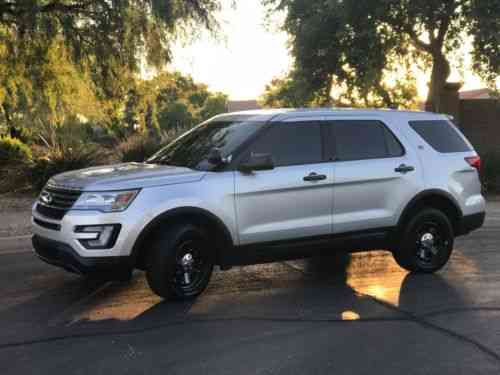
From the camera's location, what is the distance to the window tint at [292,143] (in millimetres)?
6730

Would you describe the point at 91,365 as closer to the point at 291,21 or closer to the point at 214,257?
the point at 214,257

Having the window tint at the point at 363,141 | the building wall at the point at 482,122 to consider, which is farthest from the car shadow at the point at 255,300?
the building wall at the point at 482,122

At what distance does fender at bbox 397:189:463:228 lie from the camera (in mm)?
7465

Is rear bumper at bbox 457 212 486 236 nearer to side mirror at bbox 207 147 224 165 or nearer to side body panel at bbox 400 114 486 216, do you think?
side body panel at bbox 400 114 486 216

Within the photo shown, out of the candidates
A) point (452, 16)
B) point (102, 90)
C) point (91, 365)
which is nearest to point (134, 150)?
point (102, 90)

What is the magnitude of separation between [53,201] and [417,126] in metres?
4.33

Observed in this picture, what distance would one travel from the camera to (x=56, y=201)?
6.26 meters

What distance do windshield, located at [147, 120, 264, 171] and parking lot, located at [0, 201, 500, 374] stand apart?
1406 millimetres

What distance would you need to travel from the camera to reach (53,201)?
6312 mm

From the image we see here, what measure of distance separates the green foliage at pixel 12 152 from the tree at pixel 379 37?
8323mm

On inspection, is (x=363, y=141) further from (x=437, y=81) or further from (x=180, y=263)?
(x=437, y=81)

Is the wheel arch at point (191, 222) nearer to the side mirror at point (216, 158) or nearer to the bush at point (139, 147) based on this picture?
the side mirror at point (216, 158)

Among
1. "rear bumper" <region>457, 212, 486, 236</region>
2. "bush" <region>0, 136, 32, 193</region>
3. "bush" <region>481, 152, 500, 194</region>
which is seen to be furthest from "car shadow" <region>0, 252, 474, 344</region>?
"bush" <region>481, 152, 500, 194</region>

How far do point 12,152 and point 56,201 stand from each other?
10.9 metres
